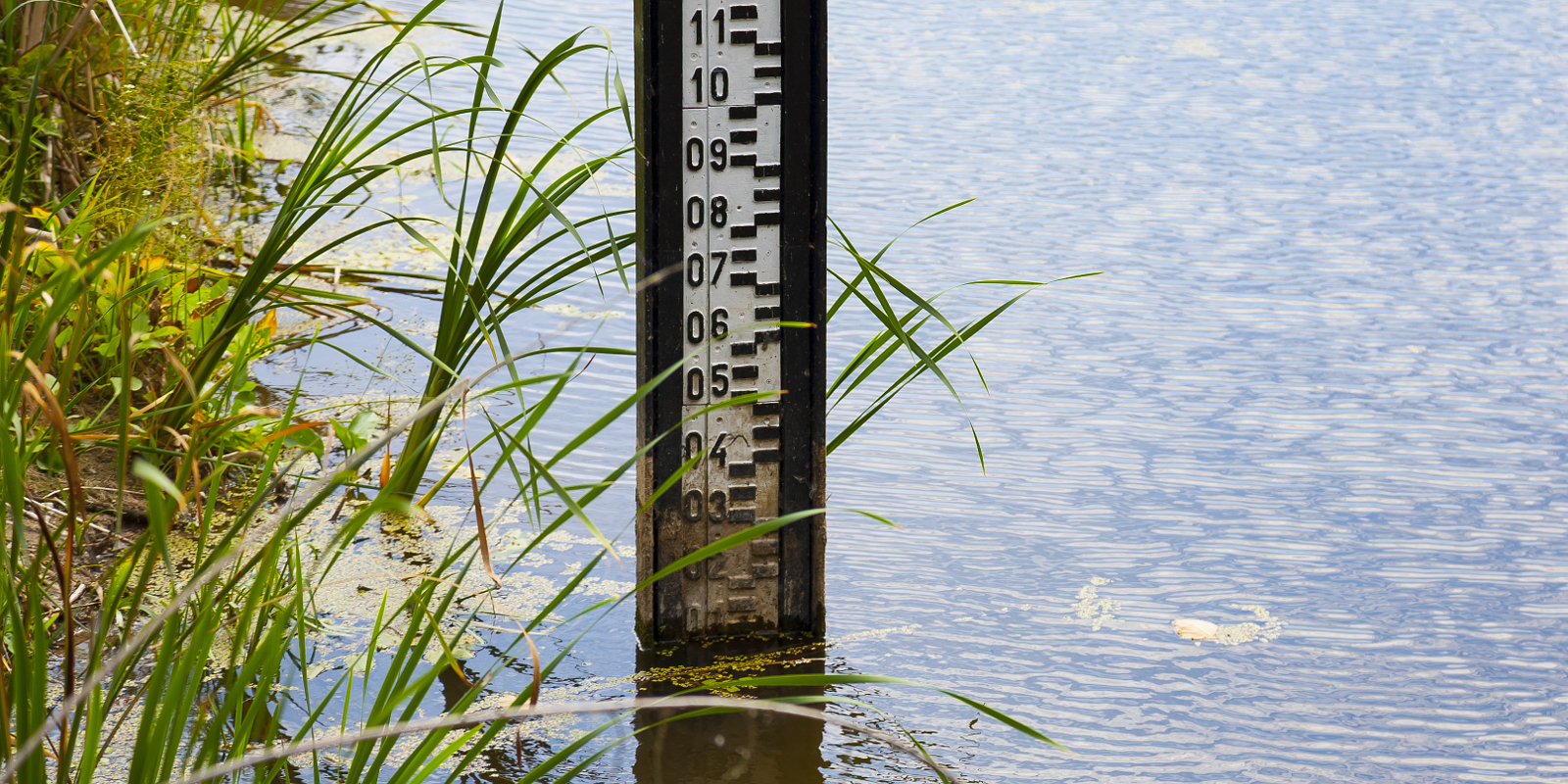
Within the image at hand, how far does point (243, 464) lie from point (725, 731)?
0.87 metres

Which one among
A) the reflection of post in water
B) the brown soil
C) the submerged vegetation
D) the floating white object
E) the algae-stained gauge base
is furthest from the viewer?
the brown soil

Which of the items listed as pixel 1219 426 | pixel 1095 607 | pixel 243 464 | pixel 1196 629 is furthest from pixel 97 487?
pixel 1219 426

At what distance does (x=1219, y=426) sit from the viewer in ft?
8.69

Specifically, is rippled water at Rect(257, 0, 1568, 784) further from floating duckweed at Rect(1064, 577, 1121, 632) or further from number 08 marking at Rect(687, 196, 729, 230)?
number 08 marking at Rect(687, 196, 729, 230)

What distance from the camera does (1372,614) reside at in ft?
6.88

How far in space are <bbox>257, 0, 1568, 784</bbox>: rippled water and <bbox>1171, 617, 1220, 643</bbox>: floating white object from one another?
3cm

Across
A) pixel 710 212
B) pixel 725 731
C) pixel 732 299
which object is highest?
pixel 710 212

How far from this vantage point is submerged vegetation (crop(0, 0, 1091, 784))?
3.76ft

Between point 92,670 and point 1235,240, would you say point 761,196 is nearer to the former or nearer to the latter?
point 92,670

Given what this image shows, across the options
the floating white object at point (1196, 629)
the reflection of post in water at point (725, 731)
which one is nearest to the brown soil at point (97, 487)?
the reflection of post in water at point (725, 731)

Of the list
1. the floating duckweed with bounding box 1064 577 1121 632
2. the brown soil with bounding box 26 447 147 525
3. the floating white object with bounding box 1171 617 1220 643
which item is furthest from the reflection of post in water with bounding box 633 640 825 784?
the brown soil with bounding box 26 447 147 525

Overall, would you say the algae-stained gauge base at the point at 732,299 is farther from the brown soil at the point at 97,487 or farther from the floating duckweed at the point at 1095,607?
the brown soil at the point at 97,487

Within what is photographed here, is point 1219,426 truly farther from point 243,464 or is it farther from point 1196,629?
point 243,464

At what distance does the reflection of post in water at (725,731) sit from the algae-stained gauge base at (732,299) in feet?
0.16
